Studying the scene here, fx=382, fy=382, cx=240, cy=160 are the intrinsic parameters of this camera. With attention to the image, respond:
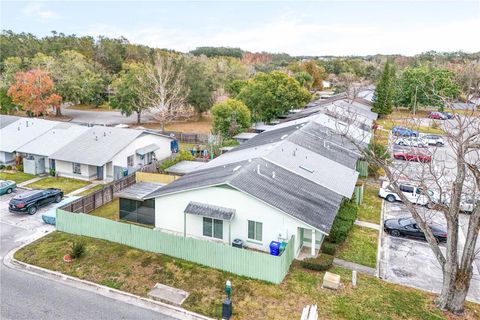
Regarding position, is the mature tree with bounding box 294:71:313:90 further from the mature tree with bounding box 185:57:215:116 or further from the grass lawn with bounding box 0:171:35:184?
the grass lawn with bounding box 0:171:35:184

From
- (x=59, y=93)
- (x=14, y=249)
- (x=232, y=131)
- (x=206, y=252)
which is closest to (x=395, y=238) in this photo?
(x=206, y=252)

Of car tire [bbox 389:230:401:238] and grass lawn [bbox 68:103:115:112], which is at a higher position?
grass lawn [bbox 68:103:115:112]

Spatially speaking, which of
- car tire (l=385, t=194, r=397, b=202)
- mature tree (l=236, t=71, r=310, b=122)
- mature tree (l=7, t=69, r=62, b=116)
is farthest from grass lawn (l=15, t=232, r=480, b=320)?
mature tree (l=7, t=69, r=62, b=116)

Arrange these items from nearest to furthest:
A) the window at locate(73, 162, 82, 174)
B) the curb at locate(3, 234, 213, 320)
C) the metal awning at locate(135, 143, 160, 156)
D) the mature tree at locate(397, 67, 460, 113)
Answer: the curb at locate(3, 234, 213, 320), the window at locate(73, 162, 82, 174), the metal awning at locate(135, 143, 160, 156), the mature tree at locate(397, 67, 460, 113)

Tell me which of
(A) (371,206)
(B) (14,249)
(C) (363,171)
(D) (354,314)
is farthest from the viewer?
(C) (363,171)

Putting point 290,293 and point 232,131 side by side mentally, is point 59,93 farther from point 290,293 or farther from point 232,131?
point 290,293

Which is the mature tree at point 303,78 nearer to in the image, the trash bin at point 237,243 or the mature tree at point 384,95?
the mature tree at point 384,95
